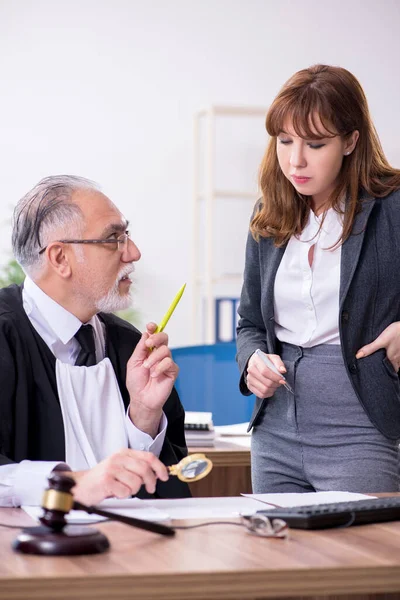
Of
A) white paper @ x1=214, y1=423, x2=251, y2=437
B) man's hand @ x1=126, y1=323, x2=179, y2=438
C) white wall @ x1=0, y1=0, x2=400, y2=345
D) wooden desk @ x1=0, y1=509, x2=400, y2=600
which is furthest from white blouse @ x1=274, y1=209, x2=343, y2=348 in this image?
white wall @ x1=0, y1=0, x2=400, y2=345

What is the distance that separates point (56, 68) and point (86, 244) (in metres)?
4.45

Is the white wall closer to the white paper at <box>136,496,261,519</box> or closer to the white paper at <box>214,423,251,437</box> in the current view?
the white paper at <box>214,423,251,437</box>

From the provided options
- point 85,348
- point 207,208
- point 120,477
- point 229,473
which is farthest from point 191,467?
point 207,208

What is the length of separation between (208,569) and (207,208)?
16.9ft

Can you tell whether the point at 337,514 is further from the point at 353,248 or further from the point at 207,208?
the point at 207,208

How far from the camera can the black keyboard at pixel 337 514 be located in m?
1.67

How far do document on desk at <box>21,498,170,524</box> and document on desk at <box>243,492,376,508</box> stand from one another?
0.84ft

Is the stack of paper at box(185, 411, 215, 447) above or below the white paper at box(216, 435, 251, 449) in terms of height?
above

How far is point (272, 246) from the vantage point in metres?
2.49

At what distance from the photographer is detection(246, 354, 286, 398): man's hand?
2296mm

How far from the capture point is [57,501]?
4.86 feet

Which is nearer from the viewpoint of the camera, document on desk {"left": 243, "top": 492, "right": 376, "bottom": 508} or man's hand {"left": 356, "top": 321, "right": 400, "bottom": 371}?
document on desk {"left": 243, "top": 492, "right": 376, "bottom": 508}

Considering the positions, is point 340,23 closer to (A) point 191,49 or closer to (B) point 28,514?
(A) point 191,49

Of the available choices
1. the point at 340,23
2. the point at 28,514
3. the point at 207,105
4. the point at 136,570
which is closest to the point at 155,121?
the point at 207,105
